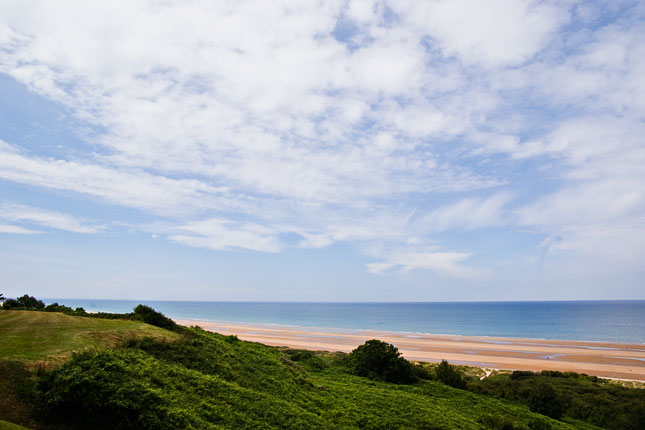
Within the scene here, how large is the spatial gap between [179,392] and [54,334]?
5627mm

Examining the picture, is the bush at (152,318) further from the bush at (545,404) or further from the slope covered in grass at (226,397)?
the bush at (545,404)

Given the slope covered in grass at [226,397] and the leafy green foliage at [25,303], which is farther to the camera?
the leafy green foliage at [25,303]

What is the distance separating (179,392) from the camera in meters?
11.8

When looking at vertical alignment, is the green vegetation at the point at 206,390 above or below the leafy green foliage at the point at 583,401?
above

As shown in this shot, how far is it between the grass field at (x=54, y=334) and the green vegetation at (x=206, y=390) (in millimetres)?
36

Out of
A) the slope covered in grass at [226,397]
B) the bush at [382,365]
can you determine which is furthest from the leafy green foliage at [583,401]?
the bush at [382,365]

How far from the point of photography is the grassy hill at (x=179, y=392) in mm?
9328

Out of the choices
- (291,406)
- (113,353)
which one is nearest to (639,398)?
(291,406)

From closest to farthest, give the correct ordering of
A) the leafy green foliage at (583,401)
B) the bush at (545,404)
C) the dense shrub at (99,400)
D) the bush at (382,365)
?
the dense shrub at (99,400) → the bush at (545,404) → the leafy green foliage at (583,401) → the bush at (382,365)

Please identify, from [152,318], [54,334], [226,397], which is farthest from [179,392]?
[152,318]

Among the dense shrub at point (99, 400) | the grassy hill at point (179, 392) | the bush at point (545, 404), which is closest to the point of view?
the dense shrub at point (99, 400)

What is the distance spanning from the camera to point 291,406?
14.4 meters

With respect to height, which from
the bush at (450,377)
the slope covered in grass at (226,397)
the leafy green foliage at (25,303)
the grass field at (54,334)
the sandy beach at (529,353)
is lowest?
the sandy beach at (529,353)

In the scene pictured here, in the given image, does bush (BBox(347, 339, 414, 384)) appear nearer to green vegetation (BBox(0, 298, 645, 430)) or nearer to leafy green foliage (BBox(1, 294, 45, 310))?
green vegetation (BBox(0, 298, 645, 430))
